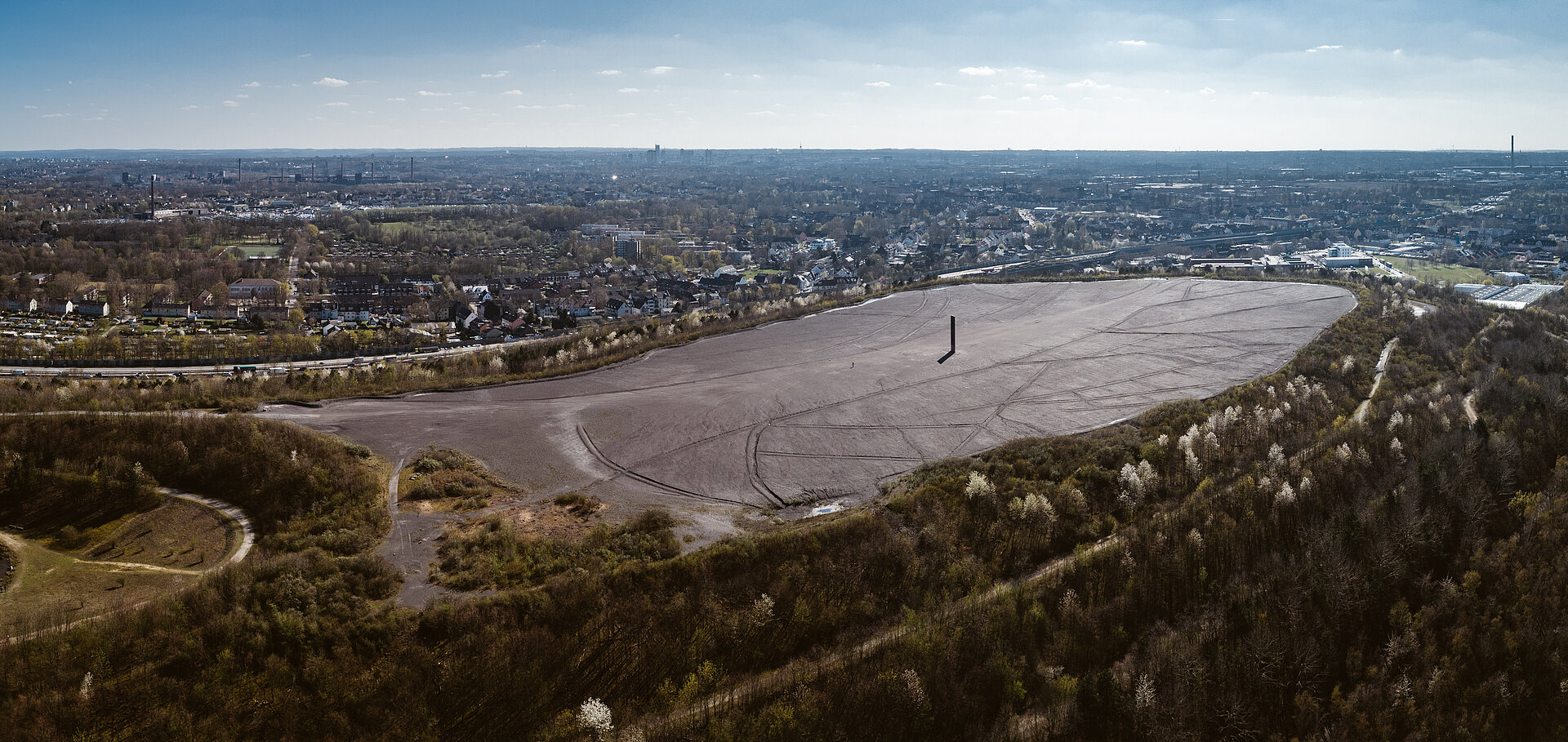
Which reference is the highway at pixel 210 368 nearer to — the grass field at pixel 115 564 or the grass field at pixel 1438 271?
the grass field at pixel 115 564

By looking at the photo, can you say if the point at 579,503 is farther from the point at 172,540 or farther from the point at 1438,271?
the point at 1438,271

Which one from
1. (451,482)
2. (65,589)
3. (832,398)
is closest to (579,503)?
(451,482)

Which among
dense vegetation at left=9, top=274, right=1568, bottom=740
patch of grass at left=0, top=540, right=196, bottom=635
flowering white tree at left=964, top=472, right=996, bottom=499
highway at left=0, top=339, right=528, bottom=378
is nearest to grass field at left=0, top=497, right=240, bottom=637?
patch of grass at left=0, top=540, right=196, bottom=635

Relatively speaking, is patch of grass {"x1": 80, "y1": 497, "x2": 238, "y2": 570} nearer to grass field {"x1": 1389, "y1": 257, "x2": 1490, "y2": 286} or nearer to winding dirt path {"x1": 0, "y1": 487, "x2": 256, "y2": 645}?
winding dirt path {"x1": 0, "y1": 487, "x2": 256, "y2": 645}

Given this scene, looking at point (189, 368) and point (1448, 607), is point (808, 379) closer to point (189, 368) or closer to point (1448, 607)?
point (1448, 607)

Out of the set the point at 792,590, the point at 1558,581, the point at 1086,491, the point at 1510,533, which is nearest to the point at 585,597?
the point at 792,590
